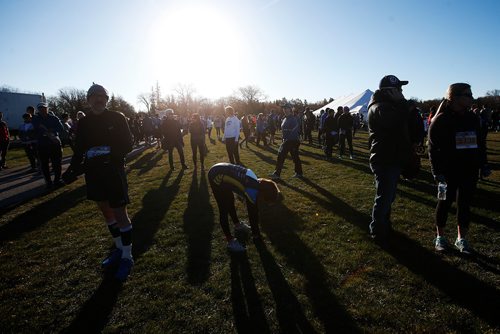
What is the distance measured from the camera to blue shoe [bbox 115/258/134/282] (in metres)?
3.66

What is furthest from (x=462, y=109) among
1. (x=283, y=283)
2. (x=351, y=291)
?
(x=283, y=283)

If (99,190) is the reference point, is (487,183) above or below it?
below

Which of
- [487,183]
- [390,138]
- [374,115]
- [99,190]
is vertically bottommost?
[487,183]

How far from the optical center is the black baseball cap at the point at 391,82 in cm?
380

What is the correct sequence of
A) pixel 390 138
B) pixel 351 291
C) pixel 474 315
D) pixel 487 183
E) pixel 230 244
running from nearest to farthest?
1. pixel 474 315
2. pixel 351 291
3. pixel 390 138
4. pixel 230 244
5. pixel 487 183

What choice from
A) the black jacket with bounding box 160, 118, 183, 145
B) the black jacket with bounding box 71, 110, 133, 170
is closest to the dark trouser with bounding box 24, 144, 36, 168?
the black jacket with bounding box 160, 118, 183, 145

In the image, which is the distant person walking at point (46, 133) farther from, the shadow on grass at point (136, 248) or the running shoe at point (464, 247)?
the running shoe at point (464, 247)

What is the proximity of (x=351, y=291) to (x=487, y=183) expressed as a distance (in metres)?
6.40

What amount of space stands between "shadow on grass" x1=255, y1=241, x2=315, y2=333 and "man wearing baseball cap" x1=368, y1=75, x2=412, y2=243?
1.68 m

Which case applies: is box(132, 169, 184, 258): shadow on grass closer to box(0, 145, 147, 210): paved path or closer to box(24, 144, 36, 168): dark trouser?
box(0, 145, 147, 210): paved path

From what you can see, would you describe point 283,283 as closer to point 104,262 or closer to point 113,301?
point 113,301

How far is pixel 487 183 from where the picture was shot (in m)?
7.39

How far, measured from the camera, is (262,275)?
363cm

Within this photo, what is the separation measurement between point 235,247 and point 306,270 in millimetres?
1044
